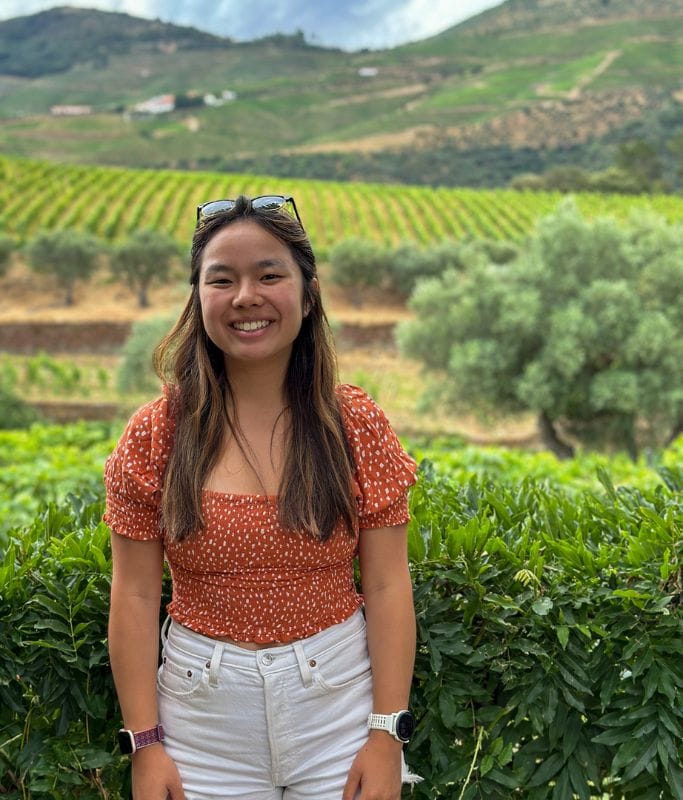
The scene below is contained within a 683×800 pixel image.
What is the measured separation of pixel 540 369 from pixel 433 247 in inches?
723

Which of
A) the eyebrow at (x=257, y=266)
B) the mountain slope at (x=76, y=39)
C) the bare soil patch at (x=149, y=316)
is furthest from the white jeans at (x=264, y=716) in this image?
the mountain slope at (x=76, y=39)

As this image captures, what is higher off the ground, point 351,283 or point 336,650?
point 336,650

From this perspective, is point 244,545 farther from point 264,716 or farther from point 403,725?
point 403,725

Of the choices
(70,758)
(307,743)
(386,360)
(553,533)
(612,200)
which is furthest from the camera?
(612,200)

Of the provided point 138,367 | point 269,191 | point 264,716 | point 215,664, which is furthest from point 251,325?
point 269,191

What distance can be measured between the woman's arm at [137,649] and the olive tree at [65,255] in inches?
1290

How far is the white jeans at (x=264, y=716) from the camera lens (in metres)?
1.65

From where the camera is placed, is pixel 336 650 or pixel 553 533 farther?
pixel 553 533

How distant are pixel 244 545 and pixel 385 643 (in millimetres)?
375

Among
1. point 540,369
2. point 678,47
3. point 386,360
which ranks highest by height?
point 678,47

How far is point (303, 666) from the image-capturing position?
165cm

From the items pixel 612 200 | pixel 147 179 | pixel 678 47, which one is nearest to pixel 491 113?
pixel 678 47

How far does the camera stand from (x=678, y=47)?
4828 inches

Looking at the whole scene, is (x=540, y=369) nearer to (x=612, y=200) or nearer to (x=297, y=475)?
(x=297, y=475)
